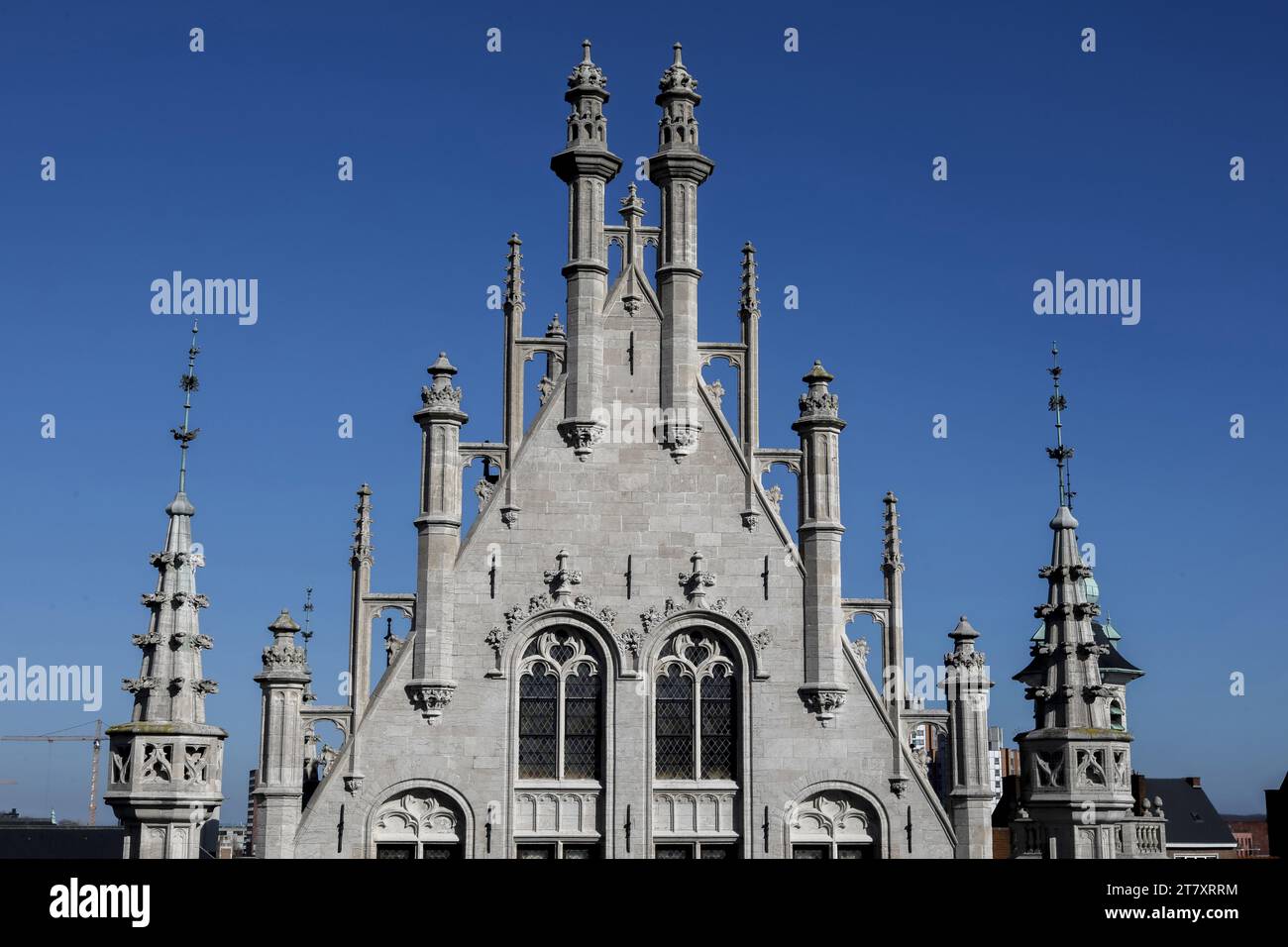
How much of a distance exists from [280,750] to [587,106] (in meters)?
15.8

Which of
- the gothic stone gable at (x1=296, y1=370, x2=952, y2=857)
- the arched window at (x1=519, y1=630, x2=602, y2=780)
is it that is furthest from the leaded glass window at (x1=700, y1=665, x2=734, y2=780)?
the arched window at (x1=519, y1=630, x2=602, y2=780)

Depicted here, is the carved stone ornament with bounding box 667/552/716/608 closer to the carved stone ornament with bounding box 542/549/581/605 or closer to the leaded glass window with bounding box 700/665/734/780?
the leaded glass window with bounding box 700/665/734/780

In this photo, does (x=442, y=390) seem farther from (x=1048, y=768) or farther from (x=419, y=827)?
(x=1048, y=768)

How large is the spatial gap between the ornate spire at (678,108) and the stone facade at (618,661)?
3.61 metres

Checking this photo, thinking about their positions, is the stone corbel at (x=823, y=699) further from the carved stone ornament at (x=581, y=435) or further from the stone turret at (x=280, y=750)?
the stone turret at (x=280, y=750)

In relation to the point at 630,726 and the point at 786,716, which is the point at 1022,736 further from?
the point at 630,726

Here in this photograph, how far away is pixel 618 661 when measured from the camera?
1353 inches

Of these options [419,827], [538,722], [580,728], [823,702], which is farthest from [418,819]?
[823,702]

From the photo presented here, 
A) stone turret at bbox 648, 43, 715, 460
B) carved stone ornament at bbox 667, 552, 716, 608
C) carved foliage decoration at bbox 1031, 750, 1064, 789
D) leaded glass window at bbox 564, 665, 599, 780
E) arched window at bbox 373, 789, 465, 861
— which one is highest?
stone turret at bbox 648, 43, 715, 460

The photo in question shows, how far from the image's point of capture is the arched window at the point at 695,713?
3438 centimetres

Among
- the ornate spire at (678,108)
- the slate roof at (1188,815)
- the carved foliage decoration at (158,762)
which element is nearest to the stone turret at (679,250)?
the ornate spire at (678,108)

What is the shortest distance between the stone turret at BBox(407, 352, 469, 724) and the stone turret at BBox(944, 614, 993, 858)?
10561 mm

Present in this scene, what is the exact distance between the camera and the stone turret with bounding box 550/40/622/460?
35.6 meters
